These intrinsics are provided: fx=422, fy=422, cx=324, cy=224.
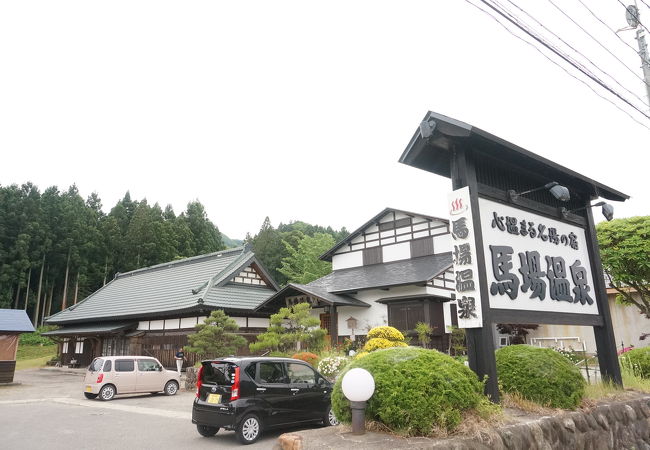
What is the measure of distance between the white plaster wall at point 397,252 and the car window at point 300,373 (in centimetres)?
1593

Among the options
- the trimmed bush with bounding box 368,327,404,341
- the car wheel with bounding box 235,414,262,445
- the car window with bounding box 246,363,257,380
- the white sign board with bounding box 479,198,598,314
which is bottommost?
the car wheel with bounding box 235,414,262,445

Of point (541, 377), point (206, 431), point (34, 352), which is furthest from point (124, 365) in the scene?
point (34, 352)

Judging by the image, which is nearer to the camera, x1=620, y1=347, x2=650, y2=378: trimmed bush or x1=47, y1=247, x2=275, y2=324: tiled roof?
x1=620, y1=347, x2=650, y2=378: trimmed bush

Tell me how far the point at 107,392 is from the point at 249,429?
9.53 meters

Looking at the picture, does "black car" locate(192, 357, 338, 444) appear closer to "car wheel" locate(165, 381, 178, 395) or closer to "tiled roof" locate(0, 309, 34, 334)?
"car wheel" locate(165, 381, 178, 395)

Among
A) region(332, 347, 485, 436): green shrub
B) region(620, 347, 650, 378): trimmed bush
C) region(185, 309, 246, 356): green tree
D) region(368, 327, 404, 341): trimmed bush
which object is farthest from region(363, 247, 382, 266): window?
region(332, 347, 485, 436): green shrub

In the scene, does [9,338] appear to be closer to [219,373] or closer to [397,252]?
[219,373]

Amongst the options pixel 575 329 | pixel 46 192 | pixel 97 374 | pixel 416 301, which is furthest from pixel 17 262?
pixel 575 329

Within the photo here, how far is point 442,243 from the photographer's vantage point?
896 inches

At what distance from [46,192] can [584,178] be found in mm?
50834

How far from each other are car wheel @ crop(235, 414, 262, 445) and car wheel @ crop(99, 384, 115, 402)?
9417 mm

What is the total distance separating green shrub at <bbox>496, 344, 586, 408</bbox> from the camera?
6336 millimetres

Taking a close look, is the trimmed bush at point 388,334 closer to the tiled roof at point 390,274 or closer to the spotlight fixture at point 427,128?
the tiled roof at point 390,274

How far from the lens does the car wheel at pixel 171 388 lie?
15.8 meters
